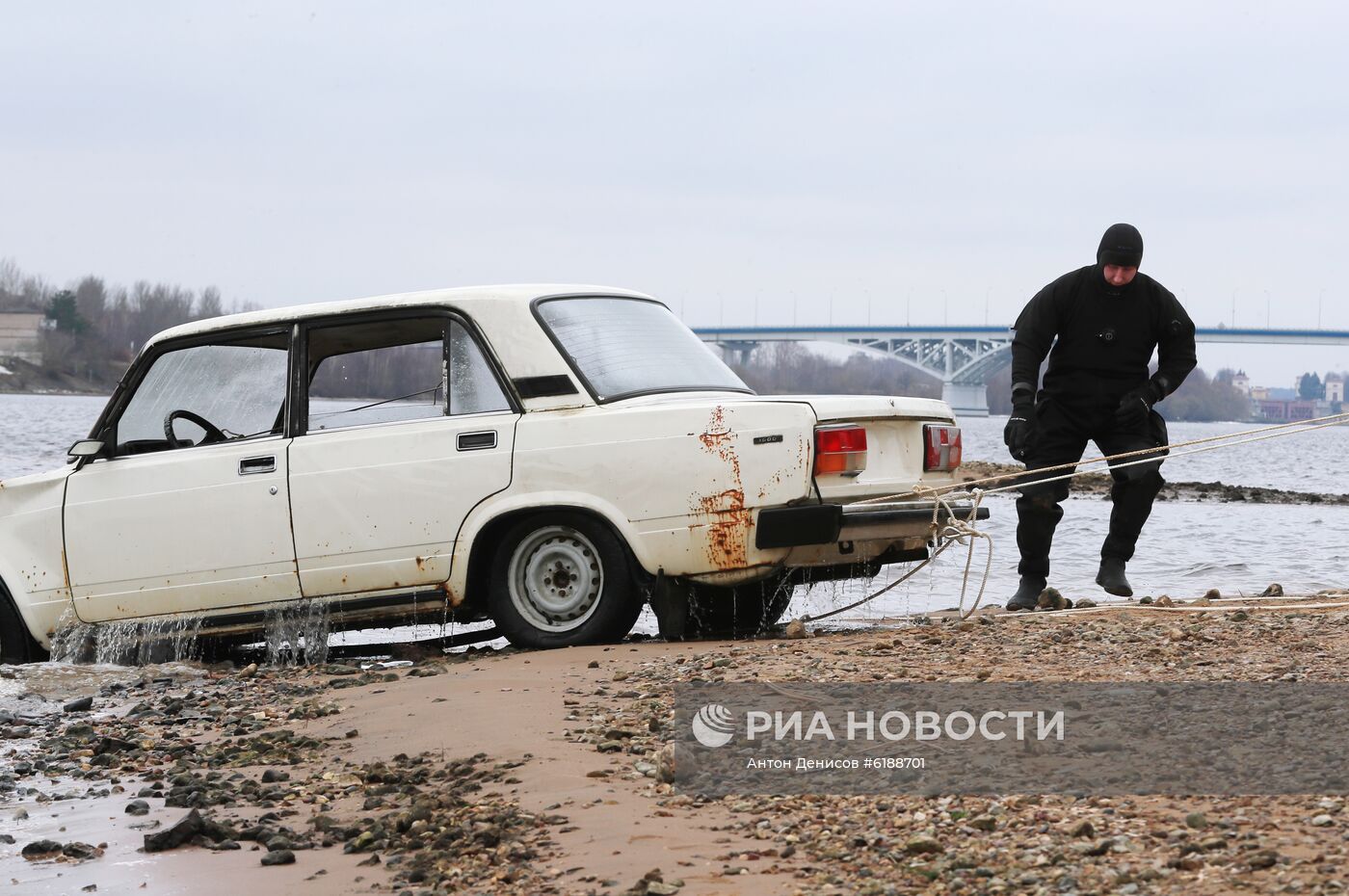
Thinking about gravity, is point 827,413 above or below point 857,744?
above

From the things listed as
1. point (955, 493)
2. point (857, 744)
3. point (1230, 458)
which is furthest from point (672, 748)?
point (1230, 458)

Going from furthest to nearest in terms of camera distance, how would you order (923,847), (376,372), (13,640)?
(13,640), (376,372), (923,847)

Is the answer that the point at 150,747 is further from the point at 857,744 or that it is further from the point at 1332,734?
the point at 1332,734

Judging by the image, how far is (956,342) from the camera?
3187 inches

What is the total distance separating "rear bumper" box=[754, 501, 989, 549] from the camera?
634 centimetres

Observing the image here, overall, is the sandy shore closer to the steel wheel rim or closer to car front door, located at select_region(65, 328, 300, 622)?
the steel wheel rim

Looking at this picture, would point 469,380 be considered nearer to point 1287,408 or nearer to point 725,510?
point 725,510

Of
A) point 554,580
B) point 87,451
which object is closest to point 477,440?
point 554,580

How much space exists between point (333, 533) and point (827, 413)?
2.34m

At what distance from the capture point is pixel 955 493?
6.96 m

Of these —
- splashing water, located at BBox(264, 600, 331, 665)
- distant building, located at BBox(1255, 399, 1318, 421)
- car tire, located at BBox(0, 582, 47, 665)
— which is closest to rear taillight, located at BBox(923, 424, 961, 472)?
splashing water, located at BBox(264, 600, 331, 665)

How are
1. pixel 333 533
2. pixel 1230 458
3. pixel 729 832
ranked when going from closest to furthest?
1. pixel 729 832
2. pixel 333 533
3. pixel 1230 458

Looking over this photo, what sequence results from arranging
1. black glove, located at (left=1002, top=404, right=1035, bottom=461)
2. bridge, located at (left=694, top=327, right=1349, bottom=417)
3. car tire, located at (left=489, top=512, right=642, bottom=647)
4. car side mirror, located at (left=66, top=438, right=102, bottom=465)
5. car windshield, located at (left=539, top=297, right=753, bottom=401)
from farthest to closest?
1. bridge, located at (left=694, top=327, right=1349, bottom=417)
2. black glove, located at (left=1002, top=404, right=1035, bottom=461)
3. car side mirror, located at (left=66, top=438, right=102, bottom=465)
4. car windshield, located at (left=539, top=297, right=753, bottom=401)
5. car tire, located at (left=489, top=512, right=642, bottom=647)

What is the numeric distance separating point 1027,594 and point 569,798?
4539 millimetres
